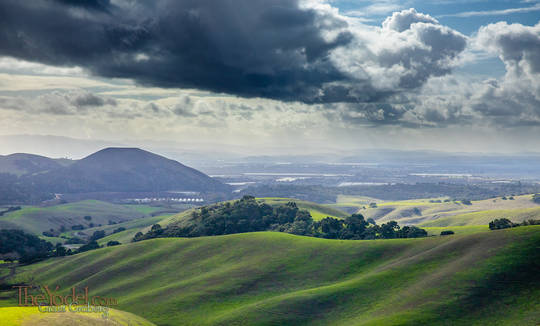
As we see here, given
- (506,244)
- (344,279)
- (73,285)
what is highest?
(506,244)

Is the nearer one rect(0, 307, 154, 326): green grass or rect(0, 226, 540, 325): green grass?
rect(0, 307, 154, 326): green grass

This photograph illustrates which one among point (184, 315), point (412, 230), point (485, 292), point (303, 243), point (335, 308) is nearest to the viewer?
point (485, 292)

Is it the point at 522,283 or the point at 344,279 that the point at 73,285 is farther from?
the point at 522,283

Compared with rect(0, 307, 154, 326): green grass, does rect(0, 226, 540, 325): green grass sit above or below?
below

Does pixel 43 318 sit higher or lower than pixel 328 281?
higher

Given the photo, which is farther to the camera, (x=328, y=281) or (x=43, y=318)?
(x=328, y=281)

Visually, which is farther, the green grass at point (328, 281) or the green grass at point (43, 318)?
the green grass at point (328, 281)

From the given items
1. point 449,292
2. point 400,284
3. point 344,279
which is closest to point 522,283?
point 449,292

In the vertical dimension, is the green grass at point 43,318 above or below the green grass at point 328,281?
above
